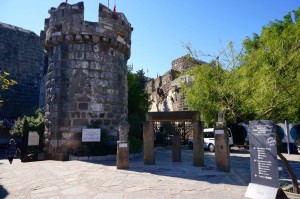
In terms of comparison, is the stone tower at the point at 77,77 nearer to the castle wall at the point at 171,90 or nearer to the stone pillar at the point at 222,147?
the stone pillar at the point at 222,147

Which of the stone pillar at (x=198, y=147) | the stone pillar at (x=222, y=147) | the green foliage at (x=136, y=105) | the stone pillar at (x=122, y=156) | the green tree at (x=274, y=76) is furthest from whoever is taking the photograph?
the green foliage at (x=136, y=105)

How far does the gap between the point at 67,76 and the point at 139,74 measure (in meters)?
10.8

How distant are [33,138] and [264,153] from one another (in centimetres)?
933

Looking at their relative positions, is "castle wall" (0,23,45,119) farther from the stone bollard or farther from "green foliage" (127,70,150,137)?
the stone bollard

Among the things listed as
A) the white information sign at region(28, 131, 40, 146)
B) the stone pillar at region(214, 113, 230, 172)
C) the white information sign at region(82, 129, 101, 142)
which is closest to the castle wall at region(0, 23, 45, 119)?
the white information sign at region(28, 131, 40, 146)

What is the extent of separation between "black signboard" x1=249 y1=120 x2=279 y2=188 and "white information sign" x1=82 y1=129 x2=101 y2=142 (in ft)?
21.8

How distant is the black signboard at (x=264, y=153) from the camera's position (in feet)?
14.6

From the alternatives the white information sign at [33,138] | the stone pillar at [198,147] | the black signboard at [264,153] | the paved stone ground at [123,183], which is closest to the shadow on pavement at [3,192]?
the paved stone ground at [123,183]

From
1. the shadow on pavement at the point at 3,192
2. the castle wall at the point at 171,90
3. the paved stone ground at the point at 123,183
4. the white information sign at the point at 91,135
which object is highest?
the castle wall at the point at 171,90

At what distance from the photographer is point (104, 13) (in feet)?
36.2

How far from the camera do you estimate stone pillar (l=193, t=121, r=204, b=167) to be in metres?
8.20

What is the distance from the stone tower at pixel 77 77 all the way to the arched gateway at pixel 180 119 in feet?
9.30

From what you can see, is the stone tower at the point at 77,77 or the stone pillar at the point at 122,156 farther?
the stone tower at the point at 77,77

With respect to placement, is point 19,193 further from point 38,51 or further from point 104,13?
point 38,51
